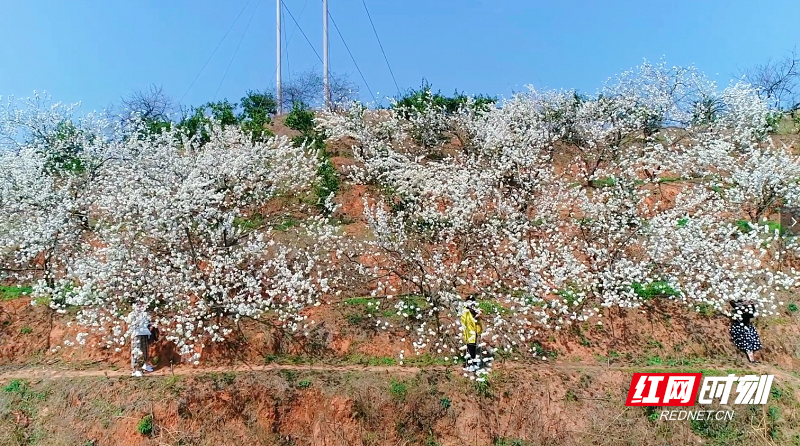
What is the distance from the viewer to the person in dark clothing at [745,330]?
13.2 m

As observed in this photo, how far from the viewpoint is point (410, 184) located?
18.0 metres

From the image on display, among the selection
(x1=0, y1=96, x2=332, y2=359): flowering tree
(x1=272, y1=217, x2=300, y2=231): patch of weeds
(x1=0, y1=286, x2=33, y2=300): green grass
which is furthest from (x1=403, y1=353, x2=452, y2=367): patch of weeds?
(x1=0, y1=286, x2=33, y2=300): green grass

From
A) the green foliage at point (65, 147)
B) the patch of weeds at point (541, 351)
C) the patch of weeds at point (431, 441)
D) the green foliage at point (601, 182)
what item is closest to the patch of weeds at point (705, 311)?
the patch of weeds at point (541, 351)

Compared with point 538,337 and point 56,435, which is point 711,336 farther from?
point 56,435

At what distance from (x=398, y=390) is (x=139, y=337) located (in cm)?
689

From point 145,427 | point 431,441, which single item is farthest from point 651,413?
point 145,427

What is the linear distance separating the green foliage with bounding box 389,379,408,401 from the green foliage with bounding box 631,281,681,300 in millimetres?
7764

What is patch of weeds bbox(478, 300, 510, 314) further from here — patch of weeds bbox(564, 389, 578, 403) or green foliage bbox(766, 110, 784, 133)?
green foliage bbox(766, 110, 784, 133)

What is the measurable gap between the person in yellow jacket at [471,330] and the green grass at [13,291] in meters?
13.6

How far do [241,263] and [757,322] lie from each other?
52.4ft

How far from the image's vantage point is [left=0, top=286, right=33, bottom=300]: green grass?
46.5 feet

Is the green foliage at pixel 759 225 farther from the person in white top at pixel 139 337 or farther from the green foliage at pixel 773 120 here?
the person in white top at pixel 139 337

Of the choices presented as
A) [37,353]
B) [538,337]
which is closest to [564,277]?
[538,337]

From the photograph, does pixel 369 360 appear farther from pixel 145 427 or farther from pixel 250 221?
pixel 250 221
